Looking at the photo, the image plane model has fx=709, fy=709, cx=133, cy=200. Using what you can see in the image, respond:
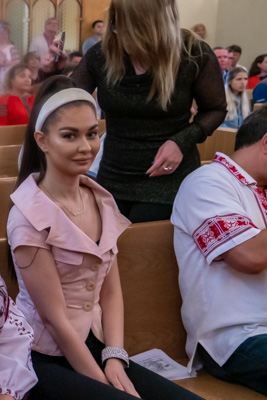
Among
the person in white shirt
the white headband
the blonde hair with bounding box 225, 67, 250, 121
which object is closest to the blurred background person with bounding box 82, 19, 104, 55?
the blonde hair with bounding box 225, 67, 250, 121

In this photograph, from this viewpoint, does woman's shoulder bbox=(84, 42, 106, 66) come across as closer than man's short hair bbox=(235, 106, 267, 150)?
No

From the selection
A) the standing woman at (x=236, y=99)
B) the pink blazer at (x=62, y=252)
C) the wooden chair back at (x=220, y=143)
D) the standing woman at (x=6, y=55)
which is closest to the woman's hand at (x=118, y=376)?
the pink blazer at (x=62, y=252)

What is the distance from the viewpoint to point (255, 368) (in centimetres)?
221

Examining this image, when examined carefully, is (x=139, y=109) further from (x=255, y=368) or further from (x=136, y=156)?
(x=255, y=368)

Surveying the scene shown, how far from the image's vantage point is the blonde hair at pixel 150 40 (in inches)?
97.7

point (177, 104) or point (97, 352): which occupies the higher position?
point (177, 104)

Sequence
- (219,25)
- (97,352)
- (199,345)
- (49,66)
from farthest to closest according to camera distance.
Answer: (219,25) < (49,66) < (199,345) < (97,352)

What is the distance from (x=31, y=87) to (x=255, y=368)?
16.1 feet

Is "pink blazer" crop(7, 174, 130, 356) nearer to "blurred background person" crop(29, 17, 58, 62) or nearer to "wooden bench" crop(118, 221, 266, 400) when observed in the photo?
"wooden bench" crop(118, 221, 266, 400)

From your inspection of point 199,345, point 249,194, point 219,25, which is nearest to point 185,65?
point 249,194

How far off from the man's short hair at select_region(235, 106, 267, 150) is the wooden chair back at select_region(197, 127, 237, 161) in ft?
6.93

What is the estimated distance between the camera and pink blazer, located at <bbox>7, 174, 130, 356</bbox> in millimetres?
1964

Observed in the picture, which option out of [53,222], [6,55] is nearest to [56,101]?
[53,222]

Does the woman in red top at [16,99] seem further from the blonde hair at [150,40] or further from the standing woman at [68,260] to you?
Result: the standing woman at [68,260]
